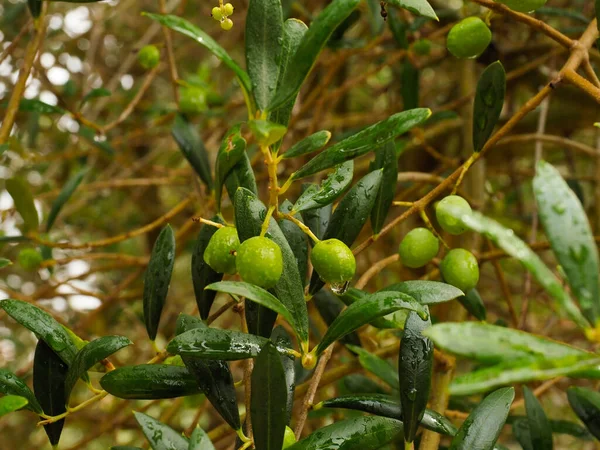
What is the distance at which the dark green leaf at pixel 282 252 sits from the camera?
0.69 meters

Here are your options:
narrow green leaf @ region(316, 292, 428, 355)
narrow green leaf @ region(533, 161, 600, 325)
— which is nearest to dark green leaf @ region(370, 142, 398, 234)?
narrow green leaf @ region(316, 292, 428, 355)

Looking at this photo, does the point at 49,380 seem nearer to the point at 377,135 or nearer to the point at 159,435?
the point at 159,435

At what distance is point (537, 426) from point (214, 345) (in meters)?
0.56

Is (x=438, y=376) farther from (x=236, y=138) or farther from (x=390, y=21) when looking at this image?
(x=390, y=21)

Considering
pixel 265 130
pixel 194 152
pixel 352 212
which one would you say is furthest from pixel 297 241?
pixel 194 152

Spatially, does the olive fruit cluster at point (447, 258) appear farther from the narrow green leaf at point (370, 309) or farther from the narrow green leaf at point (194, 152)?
the narrow green leaf at point (194, 152)

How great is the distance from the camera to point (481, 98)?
0.90 m

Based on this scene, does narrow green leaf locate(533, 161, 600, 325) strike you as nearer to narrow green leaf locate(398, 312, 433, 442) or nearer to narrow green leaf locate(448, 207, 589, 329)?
narrow green leaf locate(448, 207, 589, 329)

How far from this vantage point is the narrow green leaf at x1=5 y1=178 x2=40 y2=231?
125cm

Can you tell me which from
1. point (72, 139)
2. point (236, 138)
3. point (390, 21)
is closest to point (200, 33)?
point (236, 138)

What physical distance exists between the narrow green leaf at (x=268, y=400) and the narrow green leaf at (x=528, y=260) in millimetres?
245

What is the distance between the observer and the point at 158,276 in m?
0.89

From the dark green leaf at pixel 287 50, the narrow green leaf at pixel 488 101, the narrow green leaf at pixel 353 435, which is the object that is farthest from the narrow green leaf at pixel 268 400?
the narrow green leaf at pixel 488 101

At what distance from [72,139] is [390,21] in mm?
1888
